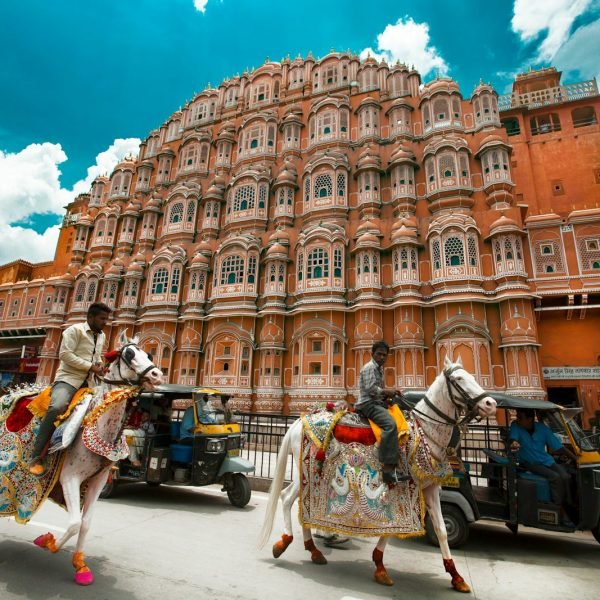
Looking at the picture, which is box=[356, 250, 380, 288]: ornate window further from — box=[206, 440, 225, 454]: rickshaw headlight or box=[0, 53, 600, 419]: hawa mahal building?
box=[206, 440, 225, 454]: rickshaw headlight

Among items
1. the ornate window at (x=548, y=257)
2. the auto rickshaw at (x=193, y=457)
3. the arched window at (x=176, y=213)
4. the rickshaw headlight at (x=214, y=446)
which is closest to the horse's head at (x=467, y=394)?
the auto rickshaw at (x=193, y=457)

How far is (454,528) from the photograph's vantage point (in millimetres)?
5711

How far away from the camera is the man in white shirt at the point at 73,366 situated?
437 cm

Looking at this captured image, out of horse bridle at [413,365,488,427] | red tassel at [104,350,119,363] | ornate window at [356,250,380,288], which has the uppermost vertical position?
ornate window at [356,250,380,288]

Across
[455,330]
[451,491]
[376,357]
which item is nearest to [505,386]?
[455,330]

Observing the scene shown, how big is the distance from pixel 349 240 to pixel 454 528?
16.4 meters

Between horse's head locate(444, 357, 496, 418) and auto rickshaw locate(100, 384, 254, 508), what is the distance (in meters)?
4.89

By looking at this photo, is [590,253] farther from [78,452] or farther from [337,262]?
[78,452]

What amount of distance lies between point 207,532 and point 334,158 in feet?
67.3

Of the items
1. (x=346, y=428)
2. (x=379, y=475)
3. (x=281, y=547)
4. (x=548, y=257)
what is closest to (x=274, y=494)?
(x=281, y=547)

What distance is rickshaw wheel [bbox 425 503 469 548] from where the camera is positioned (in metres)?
5.65

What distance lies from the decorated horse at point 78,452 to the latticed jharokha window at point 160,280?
20160mm

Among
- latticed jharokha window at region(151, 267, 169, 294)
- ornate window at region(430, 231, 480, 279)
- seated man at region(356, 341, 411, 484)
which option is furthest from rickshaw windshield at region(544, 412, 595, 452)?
latticed jharokha window at region(151, 267, 169, 294)

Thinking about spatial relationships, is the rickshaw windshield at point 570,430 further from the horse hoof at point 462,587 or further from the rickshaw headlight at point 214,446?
the rickshaw headlight at point 214,446
